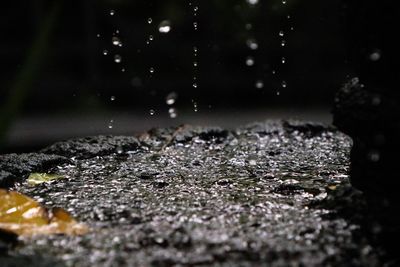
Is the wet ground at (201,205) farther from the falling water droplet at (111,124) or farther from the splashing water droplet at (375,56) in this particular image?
the falling water droplet at (111,124)

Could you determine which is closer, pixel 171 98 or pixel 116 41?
pixel 171 98

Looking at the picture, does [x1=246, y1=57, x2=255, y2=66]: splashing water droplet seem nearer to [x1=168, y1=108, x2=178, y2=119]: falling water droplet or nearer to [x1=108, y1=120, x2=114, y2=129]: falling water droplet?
[x1=168, y1=108, x2=178, y2=119]: falling water droplet

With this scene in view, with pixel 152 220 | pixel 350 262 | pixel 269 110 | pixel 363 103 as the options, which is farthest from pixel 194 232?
pixel 269 110

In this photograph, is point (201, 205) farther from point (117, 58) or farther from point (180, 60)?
point (117, 58)

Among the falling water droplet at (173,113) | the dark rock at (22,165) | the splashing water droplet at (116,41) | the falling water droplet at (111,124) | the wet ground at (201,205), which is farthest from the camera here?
the splashing water droplet at (116,41)

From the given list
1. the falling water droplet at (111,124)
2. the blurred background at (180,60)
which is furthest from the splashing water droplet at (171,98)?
the falling water droplet at (111,124)

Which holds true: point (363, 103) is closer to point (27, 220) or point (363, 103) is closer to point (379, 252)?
point (379, 252)

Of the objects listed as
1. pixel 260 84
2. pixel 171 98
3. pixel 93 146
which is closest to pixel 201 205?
pixel 93 146
